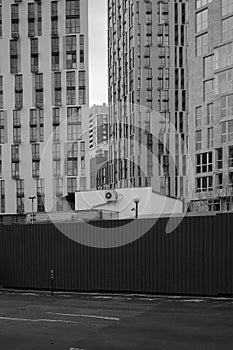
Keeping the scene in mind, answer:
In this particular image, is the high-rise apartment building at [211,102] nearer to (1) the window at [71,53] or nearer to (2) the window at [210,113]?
(2) the window at [210,113]

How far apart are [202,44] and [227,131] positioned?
1377 centimetres

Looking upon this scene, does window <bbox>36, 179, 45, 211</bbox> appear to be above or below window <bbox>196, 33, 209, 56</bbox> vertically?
below

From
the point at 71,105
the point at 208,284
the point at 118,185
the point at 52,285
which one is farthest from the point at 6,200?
the point at 208,284

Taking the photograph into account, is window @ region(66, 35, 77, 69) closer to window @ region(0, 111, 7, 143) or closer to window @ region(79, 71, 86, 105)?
window @ region(79, 71, 86, 105)

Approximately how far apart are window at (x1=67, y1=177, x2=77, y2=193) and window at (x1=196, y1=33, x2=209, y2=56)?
30966 mm

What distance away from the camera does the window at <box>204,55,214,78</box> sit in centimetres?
6481

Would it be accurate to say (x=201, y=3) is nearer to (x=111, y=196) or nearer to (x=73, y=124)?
(x=73, y=124)

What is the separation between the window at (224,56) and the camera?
61.1 metres

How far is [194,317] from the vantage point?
50.0ft

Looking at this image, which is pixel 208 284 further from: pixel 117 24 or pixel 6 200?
pixel 117 24

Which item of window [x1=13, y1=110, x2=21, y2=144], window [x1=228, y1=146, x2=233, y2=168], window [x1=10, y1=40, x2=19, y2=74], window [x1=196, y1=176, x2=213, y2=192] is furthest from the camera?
window [x1=10, y1=40, x2=19, y2=74]

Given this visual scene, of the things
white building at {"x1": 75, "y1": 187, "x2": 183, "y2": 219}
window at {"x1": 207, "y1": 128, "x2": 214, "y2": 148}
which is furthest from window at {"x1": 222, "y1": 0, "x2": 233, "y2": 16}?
white building at {"x1": 75, "y1": 187, "x2": 183, "y2": 219}

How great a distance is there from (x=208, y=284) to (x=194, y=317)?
4335mm

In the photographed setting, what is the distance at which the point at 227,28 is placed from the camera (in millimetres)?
62094
